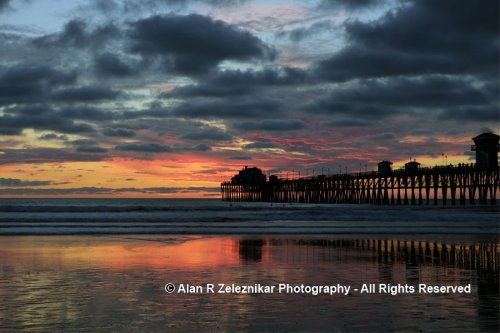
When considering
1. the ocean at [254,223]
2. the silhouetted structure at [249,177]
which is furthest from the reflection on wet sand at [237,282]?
the silhouetted structure at [249,177]

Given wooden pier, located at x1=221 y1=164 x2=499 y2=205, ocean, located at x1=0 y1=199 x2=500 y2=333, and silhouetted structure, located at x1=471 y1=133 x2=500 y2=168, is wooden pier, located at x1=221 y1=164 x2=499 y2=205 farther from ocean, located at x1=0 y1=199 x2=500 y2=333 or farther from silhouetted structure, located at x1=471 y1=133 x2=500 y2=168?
ocean, located at x1=0 y1=199 x2=500 y2=333

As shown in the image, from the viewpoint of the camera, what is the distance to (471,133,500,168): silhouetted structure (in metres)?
83.6

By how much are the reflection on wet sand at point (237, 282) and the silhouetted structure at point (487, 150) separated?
67623 mm

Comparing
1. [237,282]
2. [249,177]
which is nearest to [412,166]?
[249,177]

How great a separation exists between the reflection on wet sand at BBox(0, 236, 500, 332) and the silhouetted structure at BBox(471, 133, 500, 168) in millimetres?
67623

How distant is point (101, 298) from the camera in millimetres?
10492

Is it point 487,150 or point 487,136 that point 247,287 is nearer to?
point 487,150

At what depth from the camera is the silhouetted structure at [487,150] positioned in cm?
8356

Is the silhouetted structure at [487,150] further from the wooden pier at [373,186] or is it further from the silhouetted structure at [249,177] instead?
the silhouetted structure at [249,177]

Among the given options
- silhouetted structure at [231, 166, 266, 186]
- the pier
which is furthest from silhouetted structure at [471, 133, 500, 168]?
silhouetted structure at [231, 166, 266, 186]

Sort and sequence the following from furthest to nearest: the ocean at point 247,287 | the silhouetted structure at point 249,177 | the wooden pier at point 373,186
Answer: the silhouetted structure at point 249,177, the wooden pier at point 373,186, the ocean at point 247,287

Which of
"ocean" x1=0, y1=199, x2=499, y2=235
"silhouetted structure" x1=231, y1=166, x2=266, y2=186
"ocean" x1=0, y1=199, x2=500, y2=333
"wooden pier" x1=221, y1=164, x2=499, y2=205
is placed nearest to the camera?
"ocean" x1=0, y1=199, x2=500, y2=333

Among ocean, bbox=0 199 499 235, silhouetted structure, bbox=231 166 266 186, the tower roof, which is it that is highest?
the tower roof

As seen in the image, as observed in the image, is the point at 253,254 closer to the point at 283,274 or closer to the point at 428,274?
the point at 283,274
